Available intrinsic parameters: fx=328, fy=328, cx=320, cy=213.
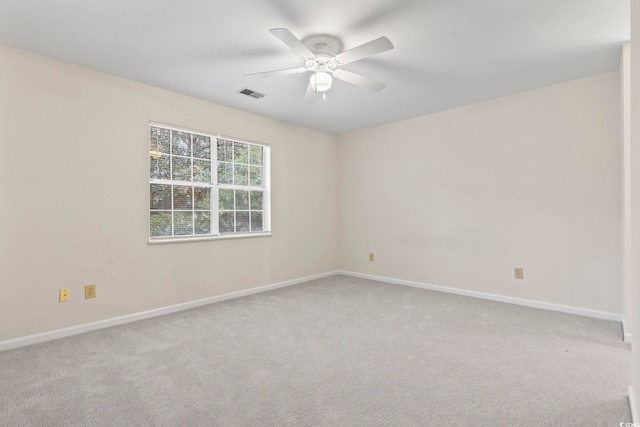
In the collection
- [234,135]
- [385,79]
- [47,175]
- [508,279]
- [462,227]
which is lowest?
[508,279]

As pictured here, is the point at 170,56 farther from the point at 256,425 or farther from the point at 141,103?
the point at 256,425

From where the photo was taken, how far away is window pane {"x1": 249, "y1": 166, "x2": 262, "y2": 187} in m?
4.46

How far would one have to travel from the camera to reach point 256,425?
162cm

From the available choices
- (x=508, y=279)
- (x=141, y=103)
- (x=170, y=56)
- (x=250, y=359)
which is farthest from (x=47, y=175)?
(x=508, y=279)

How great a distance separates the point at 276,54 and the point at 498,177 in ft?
9.43

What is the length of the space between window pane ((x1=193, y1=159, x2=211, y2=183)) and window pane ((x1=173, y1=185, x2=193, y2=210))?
167 mm

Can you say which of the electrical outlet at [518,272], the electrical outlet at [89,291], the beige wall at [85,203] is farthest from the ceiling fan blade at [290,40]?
the electrical outlet at [518,272]

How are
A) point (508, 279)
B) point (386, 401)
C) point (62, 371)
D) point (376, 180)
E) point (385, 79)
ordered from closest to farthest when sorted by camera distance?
Result: 1. point (386, 401)
2. point (62, 371)
3. point (385, 79)
4. point (508, 279)
5. point (376, 180)

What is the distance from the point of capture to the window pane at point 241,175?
427 centimetres

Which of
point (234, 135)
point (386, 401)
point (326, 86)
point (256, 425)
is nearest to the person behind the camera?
point (256, 425)

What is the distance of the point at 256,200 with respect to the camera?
14.8 ft

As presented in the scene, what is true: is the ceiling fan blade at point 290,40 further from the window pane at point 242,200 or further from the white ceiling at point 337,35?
the window pane at point 242,200

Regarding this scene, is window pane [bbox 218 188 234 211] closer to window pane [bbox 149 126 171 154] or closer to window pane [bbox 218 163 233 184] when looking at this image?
window pane [bbox 218 163 233 184]

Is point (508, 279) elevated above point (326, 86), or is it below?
below
